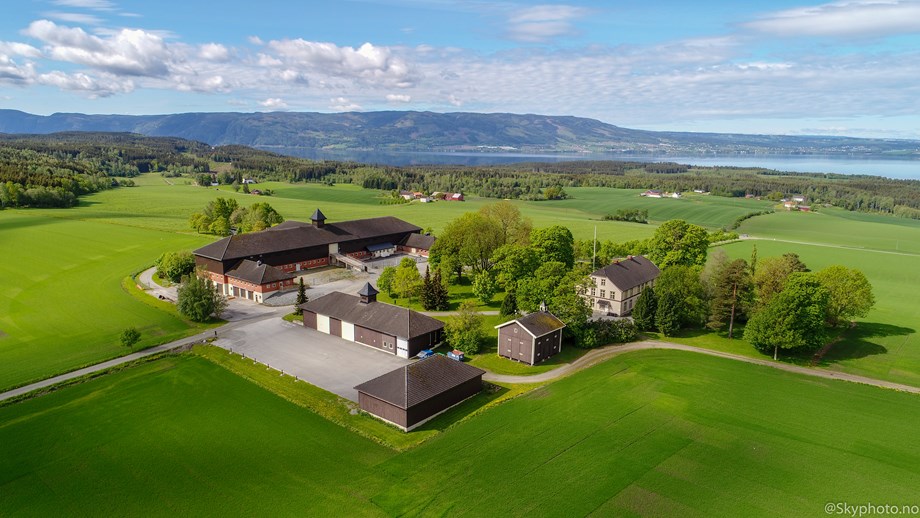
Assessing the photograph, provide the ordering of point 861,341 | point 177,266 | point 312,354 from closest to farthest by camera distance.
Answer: point 312,354 → point 861,341 → point 177,266

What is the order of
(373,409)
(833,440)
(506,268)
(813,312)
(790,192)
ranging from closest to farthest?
(833,440) < (373,409) < (813,312) < (506,268) < (790,192)

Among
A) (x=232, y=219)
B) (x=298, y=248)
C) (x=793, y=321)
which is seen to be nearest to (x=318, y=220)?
(x=298, y=248)

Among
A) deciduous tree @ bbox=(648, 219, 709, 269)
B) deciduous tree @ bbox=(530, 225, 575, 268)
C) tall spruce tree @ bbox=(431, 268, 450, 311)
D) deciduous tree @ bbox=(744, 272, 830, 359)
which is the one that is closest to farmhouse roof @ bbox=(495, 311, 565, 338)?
tall spruce tree @ bbox=(431, 268, 450, 311)

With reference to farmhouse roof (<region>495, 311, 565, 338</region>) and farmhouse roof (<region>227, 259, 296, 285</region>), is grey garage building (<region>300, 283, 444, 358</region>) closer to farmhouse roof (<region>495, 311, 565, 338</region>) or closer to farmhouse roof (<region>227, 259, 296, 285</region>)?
farmhouse roof (<region>495, 311, 565, 338</region>)

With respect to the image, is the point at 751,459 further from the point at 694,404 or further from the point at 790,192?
the point at 790,192

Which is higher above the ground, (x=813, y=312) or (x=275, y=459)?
(x=813, y=312)

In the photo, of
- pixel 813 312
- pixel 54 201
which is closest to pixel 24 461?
pixel 813 312

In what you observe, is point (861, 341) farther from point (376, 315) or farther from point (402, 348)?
point (376, 315)
